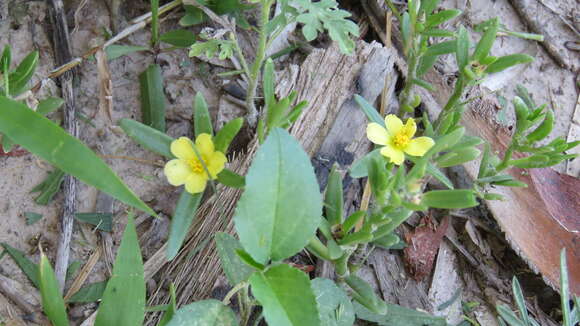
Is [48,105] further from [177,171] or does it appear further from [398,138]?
[398,138]

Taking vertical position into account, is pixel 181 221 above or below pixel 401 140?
below

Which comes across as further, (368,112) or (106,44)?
(106,44)

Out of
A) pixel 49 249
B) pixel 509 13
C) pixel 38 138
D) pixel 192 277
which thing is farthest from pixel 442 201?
pixel 509 13

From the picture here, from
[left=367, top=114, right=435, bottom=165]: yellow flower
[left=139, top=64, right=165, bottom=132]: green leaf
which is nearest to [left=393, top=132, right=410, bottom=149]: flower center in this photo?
[left=367, top=114, right=435, bottom=165]: yellow flower

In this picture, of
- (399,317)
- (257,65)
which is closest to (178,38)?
(257,65)

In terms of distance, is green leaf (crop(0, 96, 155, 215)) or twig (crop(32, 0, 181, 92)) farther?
twig (crop(32, 0, 181, 92))

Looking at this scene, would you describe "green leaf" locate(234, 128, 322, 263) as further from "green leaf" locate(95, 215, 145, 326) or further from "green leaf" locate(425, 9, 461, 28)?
"green leaf" locate(425, 9, 461, 28)
